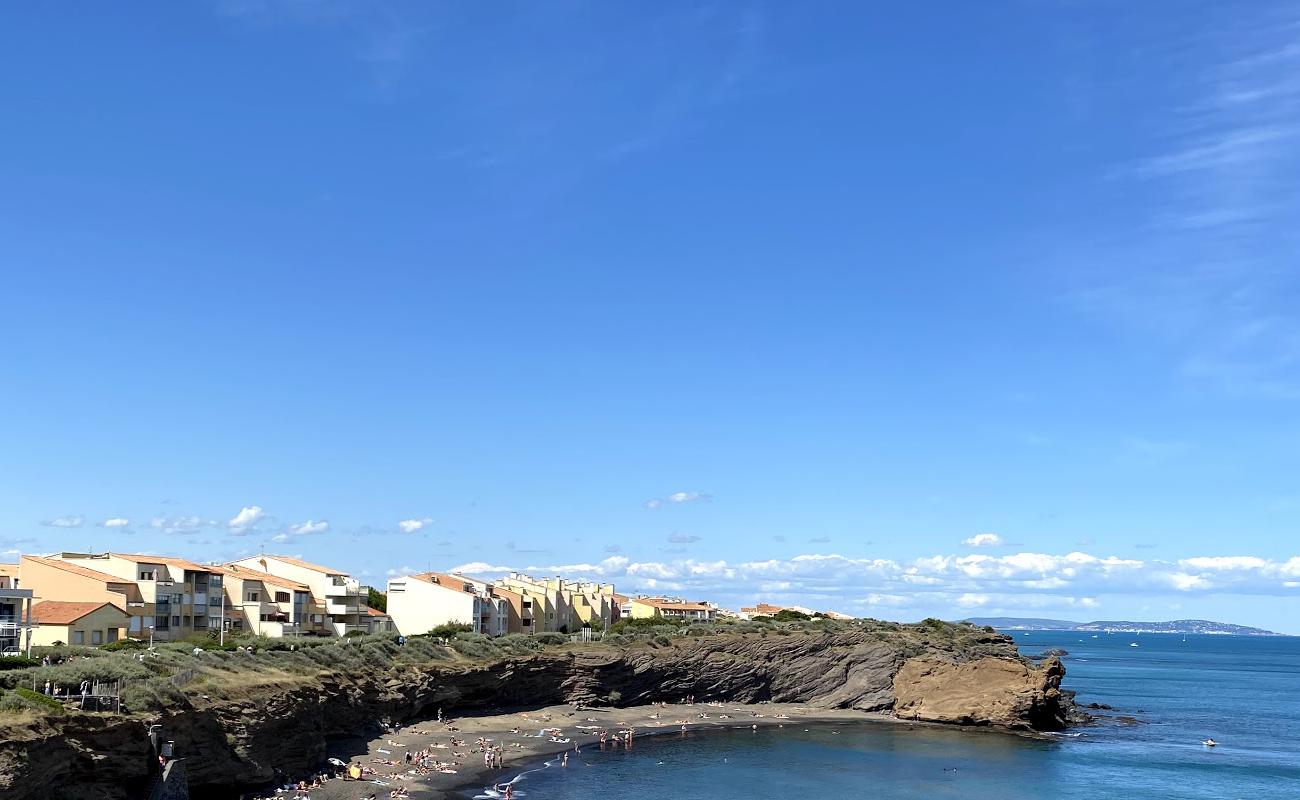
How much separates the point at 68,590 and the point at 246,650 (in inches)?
646

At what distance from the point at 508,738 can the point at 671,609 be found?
7498 cm

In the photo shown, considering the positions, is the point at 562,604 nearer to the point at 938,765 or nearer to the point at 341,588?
the point at 341,588

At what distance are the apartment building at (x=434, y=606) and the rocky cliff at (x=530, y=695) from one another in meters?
13.8

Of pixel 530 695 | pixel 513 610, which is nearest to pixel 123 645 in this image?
pixel 530 695

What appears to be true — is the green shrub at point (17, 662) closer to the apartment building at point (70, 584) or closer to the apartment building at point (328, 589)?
the apartment building at point (70, 584)

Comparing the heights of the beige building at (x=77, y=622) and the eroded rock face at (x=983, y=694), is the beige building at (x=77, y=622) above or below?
above

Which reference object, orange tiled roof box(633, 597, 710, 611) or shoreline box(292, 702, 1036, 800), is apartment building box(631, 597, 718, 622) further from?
shoreline box(292, 702, 1036, 800)

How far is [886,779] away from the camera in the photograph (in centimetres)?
6084

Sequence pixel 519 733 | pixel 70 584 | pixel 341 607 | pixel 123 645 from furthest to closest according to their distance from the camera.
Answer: pixel 341 607 < pixel 519 733 < pixel 70 584 < pixel 123 645

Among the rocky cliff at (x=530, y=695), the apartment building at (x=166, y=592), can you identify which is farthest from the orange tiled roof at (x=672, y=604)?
the apartment building at (x=166, y=592)

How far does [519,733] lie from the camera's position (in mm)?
69188

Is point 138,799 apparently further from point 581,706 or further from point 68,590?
point 581,706

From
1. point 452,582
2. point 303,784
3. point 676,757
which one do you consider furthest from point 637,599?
point 303,784

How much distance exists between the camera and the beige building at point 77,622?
196 feet
